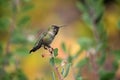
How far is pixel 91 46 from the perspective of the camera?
282 centimetres

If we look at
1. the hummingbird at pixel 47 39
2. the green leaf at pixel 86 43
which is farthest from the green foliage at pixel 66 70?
the green leaf at pixel 86 43

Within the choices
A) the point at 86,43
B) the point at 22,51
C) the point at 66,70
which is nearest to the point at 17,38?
the point at 22,51

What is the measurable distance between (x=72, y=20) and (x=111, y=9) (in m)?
0.57

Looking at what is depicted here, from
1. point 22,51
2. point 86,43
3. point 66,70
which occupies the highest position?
point 22,51

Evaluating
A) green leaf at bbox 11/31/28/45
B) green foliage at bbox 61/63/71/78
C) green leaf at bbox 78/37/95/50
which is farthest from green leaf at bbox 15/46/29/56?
green foliage at bbox 61/63/71/78

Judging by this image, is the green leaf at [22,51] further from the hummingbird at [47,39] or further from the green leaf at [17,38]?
the hummingbird at [47,39]

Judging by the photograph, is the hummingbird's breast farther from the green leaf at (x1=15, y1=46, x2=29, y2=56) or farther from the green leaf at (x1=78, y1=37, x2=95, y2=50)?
the green leaf at (x1=15, y1=46, x2=29, y2=56)

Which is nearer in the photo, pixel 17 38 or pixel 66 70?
pixel 66 70

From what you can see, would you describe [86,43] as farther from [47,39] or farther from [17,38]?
[47,39]

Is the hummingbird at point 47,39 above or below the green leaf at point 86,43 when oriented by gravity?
below

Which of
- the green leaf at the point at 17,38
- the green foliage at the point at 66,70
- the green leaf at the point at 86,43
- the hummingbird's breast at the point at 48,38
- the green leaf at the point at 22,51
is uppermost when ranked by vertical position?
the green leaf at the point at 17,38

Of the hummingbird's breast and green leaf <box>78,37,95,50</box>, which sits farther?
green leaf <box>78,37,95,50</box>

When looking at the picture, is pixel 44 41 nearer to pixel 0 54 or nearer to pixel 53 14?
pixel 0 54

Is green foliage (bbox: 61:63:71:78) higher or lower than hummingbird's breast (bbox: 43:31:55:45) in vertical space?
lower
